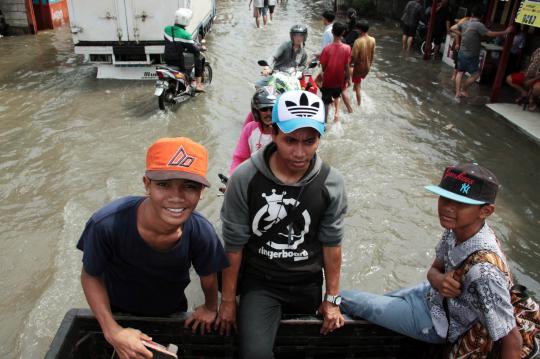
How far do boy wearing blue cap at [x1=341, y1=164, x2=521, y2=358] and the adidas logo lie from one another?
80 cm

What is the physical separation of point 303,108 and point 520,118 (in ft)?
26.6

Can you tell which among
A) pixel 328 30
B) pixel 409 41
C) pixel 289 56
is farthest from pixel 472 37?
pixel 409 41

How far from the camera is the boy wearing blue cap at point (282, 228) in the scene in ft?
7.58

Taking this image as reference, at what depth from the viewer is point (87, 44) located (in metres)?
9.67

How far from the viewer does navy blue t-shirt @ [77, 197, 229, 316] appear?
2.11m

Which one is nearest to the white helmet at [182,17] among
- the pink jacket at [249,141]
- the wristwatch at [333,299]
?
the pink jacket at [249,141]

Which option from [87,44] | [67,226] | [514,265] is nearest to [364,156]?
[514,265]

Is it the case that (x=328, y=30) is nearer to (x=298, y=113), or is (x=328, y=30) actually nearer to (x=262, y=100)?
(x=262, y=100)

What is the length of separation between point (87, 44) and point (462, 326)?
9631 millimetres

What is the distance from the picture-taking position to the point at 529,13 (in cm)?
844

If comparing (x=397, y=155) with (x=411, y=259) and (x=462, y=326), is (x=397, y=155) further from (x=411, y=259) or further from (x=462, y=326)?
(x=462, y=326)

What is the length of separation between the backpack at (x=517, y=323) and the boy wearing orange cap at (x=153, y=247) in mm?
1310

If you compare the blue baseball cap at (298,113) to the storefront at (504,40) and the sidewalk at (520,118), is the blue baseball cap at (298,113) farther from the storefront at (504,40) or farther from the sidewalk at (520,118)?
the storefront at (504,40)

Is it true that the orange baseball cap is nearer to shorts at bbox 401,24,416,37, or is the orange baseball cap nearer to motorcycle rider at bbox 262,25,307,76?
motorcycle rider at bbox 262,25,307,76
